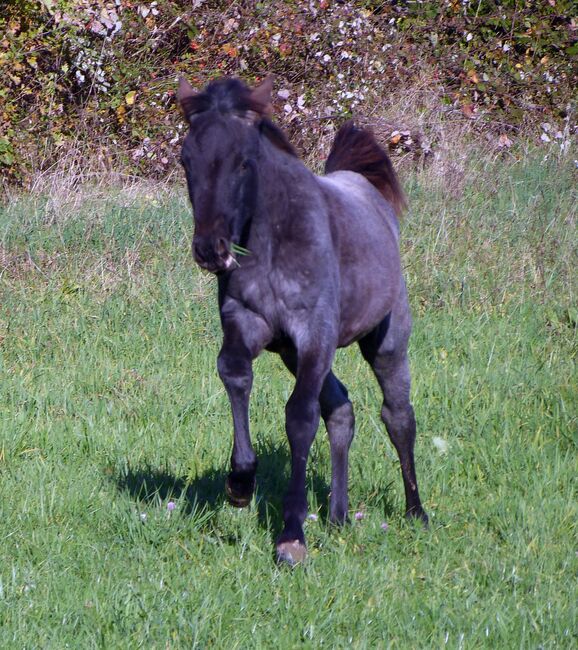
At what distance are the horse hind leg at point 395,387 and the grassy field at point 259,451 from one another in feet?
0.87

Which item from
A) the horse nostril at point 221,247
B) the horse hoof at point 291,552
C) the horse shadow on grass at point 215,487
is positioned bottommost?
the horse shadow on grass at point 215,487

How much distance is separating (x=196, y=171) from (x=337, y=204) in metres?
1.06

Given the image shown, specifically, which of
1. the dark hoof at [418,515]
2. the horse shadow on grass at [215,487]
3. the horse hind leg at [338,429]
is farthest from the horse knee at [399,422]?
the horse shadow on grass at [215,487]

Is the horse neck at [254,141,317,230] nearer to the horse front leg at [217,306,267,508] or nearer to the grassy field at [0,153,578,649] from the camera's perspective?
the horse front leg at [217,306,267,508]

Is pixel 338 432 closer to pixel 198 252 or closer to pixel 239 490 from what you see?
pixel 239 490

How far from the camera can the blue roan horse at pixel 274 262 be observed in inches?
Result: 164

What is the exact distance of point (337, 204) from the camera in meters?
5.00

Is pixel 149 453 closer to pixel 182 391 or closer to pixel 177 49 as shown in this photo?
pixel 182 391

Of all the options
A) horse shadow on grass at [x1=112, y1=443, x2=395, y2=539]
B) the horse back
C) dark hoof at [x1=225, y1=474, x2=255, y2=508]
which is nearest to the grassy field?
horse shadow on grass at [x1=112, y1=443, x2=395, y2=539]

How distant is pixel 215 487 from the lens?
5.40 m

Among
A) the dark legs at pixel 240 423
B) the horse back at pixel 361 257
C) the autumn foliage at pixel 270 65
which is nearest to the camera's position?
the dark legs at pixel 240 423

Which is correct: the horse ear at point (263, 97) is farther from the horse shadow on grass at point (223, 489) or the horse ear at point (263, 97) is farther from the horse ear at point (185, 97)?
the horse shadow on grass at point (223, 489)

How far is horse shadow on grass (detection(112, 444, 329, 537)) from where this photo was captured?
16.5 feet

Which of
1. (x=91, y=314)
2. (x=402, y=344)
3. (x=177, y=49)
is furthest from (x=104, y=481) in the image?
(x=177, y=49)
